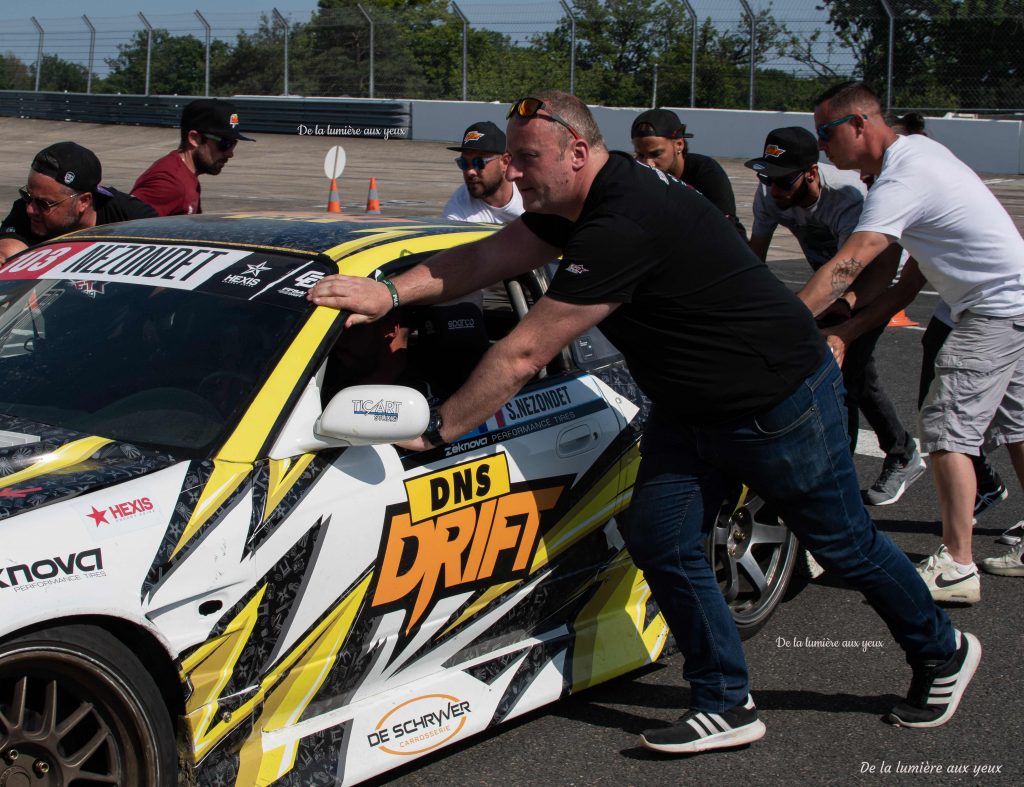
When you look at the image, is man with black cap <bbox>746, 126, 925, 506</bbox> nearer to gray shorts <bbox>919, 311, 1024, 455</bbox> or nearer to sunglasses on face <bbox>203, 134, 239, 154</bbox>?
gray shorts <bbox>919, 311, 1024, 455</bbox>

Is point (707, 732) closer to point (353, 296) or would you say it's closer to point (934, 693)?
point (934, 693)

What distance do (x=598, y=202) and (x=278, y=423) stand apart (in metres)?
1.04

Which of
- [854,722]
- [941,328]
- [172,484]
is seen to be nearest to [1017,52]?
[941,328]

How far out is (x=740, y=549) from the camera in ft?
15.3

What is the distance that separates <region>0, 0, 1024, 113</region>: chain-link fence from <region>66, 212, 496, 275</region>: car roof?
2273 cm

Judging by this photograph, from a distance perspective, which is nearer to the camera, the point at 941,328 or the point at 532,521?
the point at 532,521

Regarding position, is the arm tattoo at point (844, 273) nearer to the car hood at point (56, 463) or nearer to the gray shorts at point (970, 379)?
the gray shorts at point (970, 379)

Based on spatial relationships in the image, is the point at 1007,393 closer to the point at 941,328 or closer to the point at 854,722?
the point at 941,328

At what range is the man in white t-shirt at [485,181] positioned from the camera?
697cm

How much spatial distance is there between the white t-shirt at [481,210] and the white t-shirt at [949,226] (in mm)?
2741

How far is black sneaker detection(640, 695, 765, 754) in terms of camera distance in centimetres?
380

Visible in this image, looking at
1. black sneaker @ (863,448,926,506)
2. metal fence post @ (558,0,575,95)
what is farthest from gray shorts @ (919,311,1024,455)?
metal fence post @ (558,0,575,95)

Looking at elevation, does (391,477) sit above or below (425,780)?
above

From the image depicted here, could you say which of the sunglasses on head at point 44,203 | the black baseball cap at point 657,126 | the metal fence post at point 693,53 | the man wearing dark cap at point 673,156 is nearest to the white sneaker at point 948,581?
the man wearing dark cap at point 673,156
